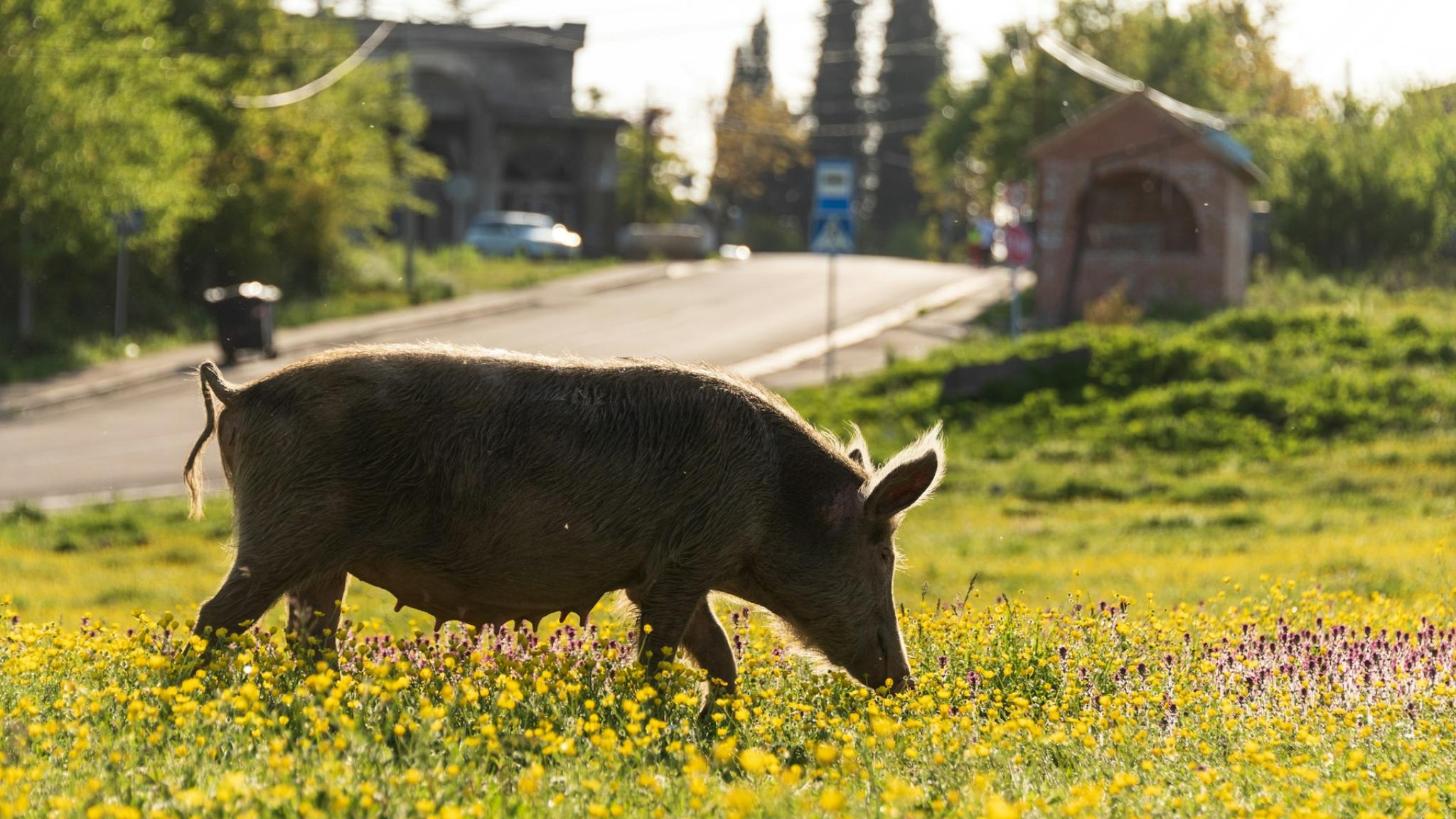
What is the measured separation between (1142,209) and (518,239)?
22.7m

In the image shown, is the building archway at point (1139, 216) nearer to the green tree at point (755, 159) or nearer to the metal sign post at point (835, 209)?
the metal sign post at point (835, 209)

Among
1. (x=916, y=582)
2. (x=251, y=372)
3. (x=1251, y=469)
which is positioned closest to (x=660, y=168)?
(x=251, y=372)

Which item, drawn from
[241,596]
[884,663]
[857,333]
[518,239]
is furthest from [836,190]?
[518,239]

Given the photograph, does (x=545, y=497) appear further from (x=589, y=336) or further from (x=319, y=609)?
(x=589, y=336)

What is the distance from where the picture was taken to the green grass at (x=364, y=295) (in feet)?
97.8

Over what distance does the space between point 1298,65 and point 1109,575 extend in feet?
216

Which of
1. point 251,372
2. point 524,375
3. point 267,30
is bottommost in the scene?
point 251,372

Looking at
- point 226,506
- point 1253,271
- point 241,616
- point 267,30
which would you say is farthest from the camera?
point 1253,271

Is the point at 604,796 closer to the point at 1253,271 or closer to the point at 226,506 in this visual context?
the point at 226,506

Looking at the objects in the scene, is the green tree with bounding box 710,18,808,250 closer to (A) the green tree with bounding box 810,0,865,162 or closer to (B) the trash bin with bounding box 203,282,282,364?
(A) the green tree with bounding box 810,0,865,162

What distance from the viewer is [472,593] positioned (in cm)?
652

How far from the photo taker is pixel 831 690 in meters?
6.62

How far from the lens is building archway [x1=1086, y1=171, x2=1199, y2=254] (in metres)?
36.0

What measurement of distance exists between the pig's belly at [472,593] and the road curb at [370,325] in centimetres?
1236
